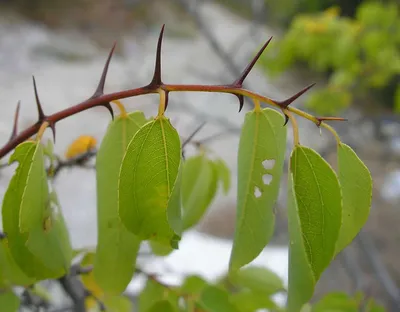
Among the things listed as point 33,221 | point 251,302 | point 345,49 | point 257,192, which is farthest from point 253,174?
point 345,49

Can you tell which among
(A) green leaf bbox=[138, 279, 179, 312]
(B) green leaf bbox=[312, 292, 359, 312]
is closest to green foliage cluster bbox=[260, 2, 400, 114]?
(B) green leaf bbox=[312, 292, 359, 312]

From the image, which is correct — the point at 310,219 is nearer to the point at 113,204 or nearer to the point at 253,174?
the point at 253,174

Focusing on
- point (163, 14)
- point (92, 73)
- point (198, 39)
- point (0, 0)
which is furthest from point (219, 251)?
point (0, 0)

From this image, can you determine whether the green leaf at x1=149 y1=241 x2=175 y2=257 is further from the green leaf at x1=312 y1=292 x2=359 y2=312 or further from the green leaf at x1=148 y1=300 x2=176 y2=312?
the green leaf at x1=312 y1=292 x2=359 y2=312

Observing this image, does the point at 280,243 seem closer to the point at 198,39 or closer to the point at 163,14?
the point at 198,39

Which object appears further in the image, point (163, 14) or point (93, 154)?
point (163, 14)

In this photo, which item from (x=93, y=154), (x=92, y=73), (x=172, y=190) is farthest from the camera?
(x=92, y=73)
